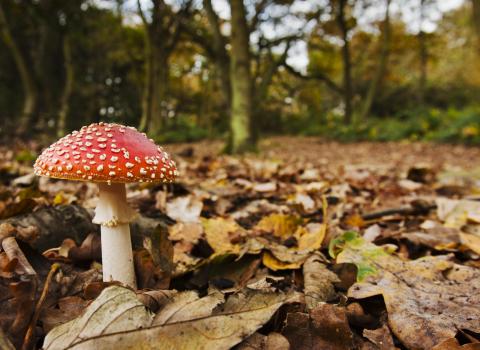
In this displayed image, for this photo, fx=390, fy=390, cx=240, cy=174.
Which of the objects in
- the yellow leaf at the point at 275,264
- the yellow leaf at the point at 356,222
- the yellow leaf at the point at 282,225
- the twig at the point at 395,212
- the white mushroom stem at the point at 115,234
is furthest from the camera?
the twig at the point at 395,212

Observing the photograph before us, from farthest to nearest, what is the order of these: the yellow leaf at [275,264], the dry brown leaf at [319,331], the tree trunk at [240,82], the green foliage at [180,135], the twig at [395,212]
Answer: the green foliage at [180,135]
the tree trunk at [240,82]
the twig at [395,212]
the yellow leaf at [275,264]
the dry brown leaf at [319,331]

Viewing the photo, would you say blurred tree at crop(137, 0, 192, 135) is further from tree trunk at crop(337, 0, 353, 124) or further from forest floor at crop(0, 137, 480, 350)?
forest floor at crop(0, 137, 480, 350)

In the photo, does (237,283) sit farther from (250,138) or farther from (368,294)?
(250,138)

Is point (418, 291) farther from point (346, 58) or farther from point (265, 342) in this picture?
point (346, 58)

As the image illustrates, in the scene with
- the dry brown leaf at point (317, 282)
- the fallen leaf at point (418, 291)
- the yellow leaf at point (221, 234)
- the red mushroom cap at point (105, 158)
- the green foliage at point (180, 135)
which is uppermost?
the red mushroom cap at point (105, 158)

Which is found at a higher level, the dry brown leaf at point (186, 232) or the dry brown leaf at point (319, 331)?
the dry brown leaf at point (186, 232)

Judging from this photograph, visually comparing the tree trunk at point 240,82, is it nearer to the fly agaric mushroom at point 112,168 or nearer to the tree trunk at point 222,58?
the tree trunk at point 222,58

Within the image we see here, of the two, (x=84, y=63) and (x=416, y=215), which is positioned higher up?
(x=84, y=63)

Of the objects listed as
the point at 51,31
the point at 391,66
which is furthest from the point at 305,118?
the point at 51,31

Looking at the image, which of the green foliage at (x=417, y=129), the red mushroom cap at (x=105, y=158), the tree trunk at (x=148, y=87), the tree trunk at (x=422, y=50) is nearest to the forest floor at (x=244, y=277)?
the red mushroom cap at (x=105, y=158)
